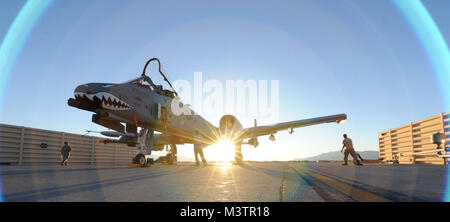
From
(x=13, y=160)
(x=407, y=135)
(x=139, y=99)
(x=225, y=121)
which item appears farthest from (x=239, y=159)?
(x=13, y=160)

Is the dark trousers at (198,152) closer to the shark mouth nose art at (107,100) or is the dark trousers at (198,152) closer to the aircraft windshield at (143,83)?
the aircraft windshield at (143,83)

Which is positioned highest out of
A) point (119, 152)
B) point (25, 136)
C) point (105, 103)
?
point (105, 103)

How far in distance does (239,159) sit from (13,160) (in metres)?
15.7

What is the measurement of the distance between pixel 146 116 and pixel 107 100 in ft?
7.06

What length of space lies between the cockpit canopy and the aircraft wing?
7662mm

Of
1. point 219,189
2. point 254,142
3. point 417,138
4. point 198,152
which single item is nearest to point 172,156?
point 198,152

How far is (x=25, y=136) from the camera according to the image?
18.4m

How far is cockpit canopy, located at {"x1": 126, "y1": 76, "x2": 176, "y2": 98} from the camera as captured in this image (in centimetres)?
1084

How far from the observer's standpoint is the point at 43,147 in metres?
19.8

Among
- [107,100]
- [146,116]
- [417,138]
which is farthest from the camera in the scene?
[417,138]

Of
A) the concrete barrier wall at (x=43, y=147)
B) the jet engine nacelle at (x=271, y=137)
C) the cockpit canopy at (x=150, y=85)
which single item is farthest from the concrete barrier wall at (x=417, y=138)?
the concrete barrier wall at (x=43, y=147)

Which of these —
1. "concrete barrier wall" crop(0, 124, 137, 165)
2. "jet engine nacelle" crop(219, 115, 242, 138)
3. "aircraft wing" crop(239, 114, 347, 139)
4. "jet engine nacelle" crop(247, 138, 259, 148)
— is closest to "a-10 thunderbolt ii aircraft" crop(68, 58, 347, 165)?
"aircraft wing" crop(239, 114, 347, 139)

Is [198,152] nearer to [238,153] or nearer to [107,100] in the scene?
[107,100]
